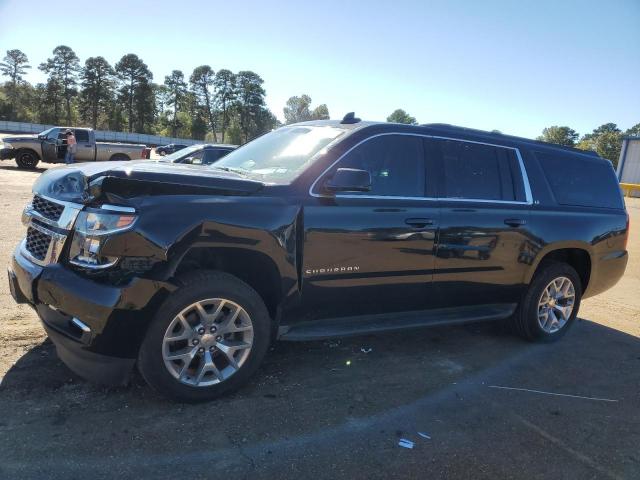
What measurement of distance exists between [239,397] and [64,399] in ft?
3.62

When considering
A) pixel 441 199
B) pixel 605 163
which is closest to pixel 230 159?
pixel 441 199

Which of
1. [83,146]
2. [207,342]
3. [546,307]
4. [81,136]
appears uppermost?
[81,136]

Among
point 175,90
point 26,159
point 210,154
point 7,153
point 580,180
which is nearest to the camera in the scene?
point 580,180

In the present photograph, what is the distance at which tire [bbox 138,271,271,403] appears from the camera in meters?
3.01

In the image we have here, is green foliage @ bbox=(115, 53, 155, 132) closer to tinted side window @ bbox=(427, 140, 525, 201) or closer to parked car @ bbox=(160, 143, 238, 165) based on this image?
parked car @ bbox=(160, 143, 238, 165)

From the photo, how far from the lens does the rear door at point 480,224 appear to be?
4156 mm

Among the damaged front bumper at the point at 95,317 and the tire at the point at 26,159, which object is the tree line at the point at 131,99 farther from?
the damaged front bumper at the point at 95,317

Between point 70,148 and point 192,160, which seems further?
point 70,148

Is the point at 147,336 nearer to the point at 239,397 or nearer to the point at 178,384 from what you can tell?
the point at 178,384

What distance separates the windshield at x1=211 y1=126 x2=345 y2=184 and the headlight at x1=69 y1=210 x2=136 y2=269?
106cm

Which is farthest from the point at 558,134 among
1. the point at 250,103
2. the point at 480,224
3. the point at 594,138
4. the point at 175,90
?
the point at 480,224

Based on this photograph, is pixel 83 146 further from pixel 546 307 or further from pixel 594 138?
pixel 594 138

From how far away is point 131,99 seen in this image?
90125mm

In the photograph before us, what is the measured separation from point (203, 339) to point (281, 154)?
163cm
